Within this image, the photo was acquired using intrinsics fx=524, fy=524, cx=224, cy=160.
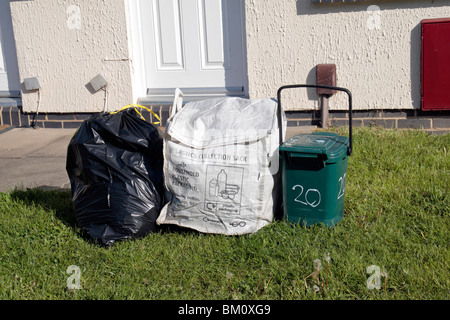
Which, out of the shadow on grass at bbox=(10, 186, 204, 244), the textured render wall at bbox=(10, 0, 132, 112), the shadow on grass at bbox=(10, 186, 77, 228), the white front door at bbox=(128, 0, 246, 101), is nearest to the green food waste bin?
the shadow on grass at bbox=(10, 186, 204, 244)

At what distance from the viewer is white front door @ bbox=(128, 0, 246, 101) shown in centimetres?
614

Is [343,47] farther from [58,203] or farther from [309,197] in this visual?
[58,203]

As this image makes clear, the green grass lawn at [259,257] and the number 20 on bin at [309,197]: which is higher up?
→ the number 20 on bin at [309,197]

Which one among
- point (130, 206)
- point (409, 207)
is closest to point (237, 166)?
point (130, 206)

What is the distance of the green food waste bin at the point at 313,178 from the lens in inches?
125

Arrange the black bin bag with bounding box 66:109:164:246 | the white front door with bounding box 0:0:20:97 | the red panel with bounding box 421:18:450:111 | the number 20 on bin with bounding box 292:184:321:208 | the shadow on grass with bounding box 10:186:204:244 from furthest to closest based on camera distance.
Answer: the white front door with bounding box 0:0:20:97, the red panel with bounding box 421:18:450:111, the shadow on grass with bounding box 10:186:204:244, the black bin bag with bounding box 66:109:164:246, the number 20 on bin with bounding box 292:184:321:208

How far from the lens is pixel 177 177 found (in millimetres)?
3357

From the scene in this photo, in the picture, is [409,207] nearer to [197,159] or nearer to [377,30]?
[197,159]

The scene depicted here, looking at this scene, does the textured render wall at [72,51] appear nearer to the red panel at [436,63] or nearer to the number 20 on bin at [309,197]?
the red panel at [436,63]

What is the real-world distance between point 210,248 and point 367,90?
3.27 metres

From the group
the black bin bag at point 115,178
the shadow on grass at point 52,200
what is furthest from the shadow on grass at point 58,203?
the black bin bag at point 115,178

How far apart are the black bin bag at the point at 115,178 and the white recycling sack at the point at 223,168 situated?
18 cm

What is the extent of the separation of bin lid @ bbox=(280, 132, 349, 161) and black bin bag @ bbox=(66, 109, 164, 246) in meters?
0.93

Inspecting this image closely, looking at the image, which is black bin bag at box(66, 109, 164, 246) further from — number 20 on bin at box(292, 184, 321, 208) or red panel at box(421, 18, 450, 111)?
red panel at box(421, 18, 450, 111)
